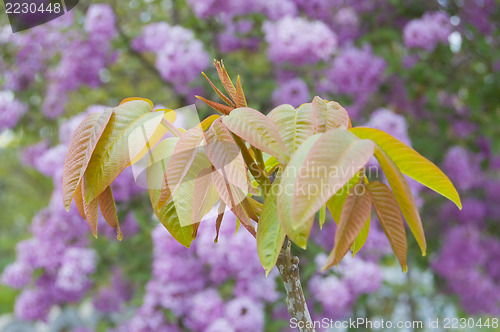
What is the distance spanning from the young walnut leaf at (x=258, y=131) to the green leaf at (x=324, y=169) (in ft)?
0.13

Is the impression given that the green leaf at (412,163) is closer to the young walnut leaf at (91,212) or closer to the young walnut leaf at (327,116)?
the young walnut leaf at (327,116)

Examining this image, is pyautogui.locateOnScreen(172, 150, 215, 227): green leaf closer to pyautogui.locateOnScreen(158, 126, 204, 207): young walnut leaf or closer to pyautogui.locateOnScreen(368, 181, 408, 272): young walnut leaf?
pyautogui.locateOnScreen(158, 126, 204, 207): young walnut leaf

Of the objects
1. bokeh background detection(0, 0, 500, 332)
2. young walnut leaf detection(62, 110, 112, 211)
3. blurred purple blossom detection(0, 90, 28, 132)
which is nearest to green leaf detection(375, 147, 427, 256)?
young walnut leaf detection(62, 110, 112, 211)

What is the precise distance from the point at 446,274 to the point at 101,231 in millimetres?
1511

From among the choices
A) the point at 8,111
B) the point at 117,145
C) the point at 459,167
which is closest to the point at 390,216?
the point at 117,145

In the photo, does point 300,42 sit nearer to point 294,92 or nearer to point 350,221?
point 294,92

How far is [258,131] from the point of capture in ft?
1.23

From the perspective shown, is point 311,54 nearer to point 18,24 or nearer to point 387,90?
point 387,90

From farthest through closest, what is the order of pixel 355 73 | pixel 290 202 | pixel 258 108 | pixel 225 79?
pixel 355 73 → pixel 258 108 → pixel 225 79 → pixel 290 202

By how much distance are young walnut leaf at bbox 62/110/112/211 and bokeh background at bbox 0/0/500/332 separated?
93cm

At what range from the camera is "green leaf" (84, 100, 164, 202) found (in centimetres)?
39

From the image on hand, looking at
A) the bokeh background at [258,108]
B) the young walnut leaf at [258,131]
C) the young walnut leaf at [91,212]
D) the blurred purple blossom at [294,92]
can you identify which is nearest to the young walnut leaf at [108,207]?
the young walnut leaf at [91,212]

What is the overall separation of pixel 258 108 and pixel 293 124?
1.22 m

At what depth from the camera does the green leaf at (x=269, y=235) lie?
13.7 inches
